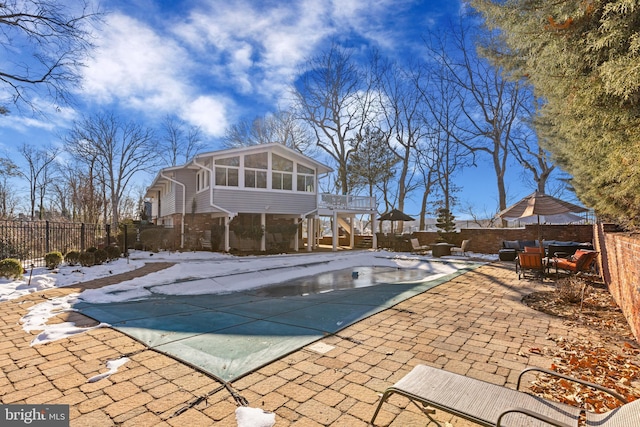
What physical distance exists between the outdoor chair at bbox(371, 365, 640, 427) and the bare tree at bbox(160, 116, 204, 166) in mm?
31564

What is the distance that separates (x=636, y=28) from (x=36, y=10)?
1432 cm

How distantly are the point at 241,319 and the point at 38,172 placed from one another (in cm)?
3505

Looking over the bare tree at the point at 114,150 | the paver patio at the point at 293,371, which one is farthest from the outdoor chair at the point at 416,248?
the bare tree at the point at 114,150

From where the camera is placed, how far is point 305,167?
1847 centimetres

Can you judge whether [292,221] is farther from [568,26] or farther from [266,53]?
[568,26]

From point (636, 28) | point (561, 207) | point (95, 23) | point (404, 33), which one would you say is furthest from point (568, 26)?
point (404, 33)

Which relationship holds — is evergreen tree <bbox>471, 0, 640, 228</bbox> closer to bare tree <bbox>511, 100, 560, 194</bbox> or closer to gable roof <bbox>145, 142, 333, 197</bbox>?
gable roof <bbox>145, 142, 333, 197</bbox>

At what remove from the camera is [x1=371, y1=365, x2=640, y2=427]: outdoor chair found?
159 centimetres

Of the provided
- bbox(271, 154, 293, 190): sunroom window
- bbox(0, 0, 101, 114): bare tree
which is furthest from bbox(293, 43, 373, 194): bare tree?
bbox(0, 0, 101, 114): bare tree

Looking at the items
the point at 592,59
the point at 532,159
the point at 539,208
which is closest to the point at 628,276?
the point at 592,59

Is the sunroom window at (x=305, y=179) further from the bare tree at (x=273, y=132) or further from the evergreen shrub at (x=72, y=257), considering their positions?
the evergreen shrub at (x=72, y=257)

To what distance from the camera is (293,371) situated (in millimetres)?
2936

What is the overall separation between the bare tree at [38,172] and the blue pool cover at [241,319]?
31.3m

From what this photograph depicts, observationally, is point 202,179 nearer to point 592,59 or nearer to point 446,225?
point 446,225
